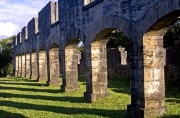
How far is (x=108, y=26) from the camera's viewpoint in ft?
31.1

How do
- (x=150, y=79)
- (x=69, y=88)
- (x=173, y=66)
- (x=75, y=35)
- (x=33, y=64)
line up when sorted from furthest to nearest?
(x=33, y=64) → (x=69, y=88) → (x=173, y=66) → (x=75, y=35) → (x=150, y=79)

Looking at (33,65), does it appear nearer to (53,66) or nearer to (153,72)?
(53,66)

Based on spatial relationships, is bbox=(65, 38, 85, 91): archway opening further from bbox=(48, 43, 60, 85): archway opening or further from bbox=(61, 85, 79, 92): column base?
bbox=(48, 43, 60, 85): archway opening

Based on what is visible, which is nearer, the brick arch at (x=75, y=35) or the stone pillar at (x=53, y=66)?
the brick arch at (x=75, y=35)

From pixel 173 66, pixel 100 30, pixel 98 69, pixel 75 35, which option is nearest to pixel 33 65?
pixel 75 35

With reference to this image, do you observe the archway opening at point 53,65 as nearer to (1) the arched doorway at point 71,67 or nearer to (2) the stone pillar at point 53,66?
(2) the stone pillar at point 53,66

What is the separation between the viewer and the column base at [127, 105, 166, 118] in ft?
25.0

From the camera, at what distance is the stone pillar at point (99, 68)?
36.3ft

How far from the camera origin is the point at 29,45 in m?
25.2

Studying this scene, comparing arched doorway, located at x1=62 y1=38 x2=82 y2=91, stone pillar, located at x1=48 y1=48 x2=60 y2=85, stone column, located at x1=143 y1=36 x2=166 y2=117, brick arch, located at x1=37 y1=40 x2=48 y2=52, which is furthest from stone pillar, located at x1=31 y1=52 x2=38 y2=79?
stone column, located at x1=143 y1=36 x2=166 y2=117

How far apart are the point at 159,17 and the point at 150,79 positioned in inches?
68.0

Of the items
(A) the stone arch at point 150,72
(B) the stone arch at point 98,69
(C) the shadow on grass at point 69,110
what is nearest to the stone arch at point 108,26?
(B) the stone arch at point 98,69

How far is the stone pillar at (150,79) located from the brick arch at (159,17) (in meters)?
0.29

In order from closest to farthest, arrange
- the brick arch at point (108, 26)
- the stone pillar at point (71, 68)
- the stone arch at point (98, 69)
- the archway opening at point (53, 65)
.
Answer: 1. the brick arch at point (108, 26)
2. the stone arch at point (98, 69)
3. the stone pillar at point (71, 68)
4. the archway opening at point (53, 65)
